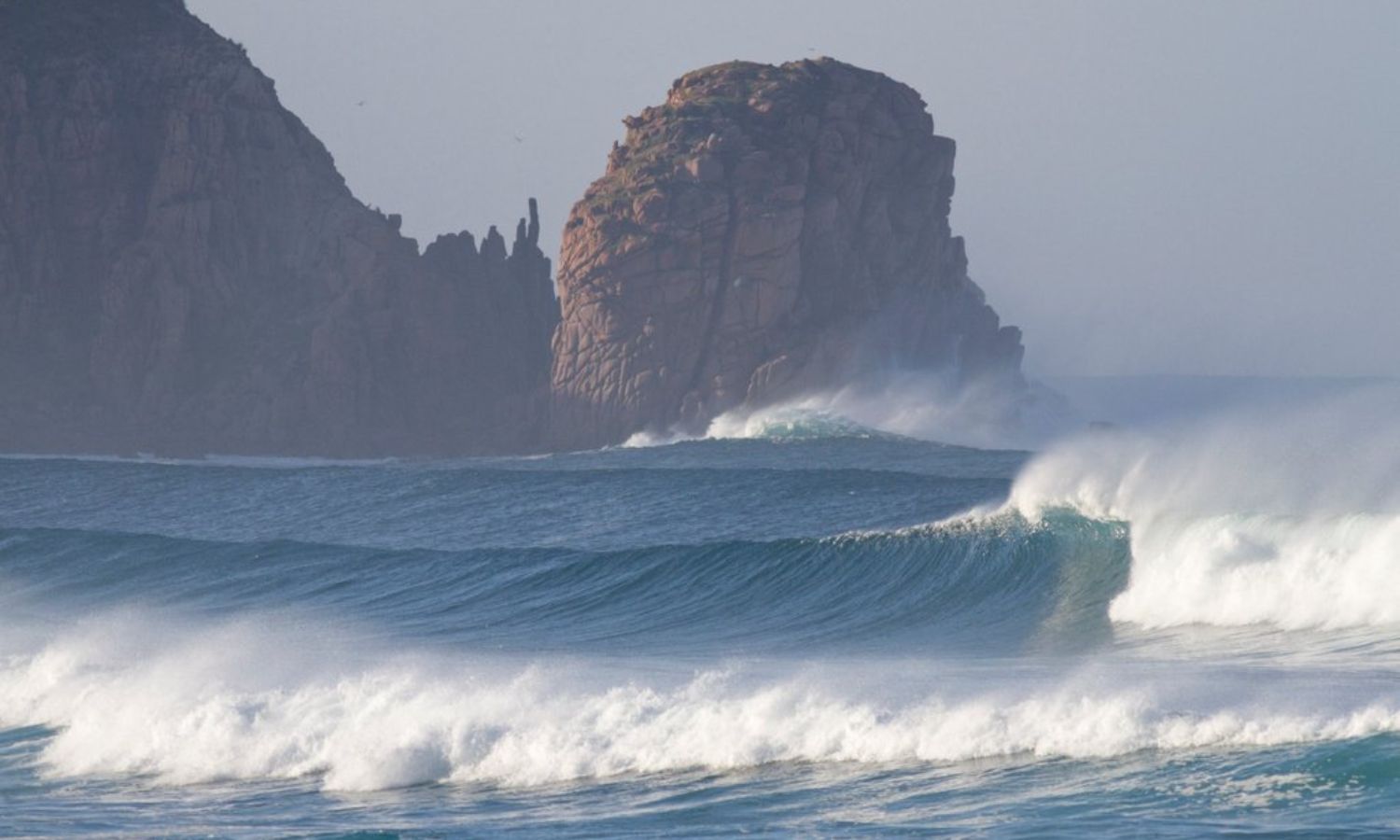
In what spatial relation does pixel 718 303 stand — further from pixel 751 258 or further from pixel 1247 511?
pixel 1247 511

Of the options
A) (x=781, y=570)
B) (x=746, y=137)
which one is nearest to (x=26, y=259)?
(x=746, y=137)

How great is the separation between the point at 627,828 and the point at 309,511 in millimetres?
33805

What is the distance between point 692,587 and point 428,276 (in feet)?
229

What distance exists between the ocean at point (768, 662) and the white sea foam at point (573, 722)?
0.04 metres

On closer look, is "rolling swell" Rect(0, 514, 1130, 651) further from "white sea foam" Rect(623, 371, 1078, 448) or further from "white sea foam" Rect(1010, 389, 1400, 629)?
"white sea foam" Rect(623, 371, 1078, 448)

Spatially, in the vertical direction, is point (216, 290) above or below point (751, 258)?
above

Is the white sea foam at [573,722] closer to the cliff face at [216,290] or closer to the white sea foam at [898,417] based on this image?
the white sea foam at [898,417]

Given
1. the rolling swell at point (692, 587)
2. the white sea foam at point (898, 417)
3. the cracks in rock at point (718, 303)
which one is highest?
the cracks in rock at point (718, 303)

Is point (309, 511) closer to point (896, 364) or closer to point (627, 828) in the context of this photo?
point (627, 828)

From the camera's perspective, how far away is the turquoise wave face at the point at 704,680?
14.5 metres

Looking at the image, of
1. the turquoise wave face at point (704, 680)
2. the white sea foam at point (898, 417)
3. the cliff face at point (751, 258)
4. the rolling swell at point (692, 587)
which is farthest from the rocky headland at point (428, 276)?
the rolling swell at point (692, 587)

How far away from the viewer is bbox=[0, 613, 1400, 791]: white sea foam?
15.5 metres

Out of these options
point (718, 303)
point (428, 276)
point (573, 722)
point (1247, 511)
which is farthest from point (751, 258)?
point (573, 722)

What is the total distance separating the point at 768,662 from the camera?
2139cm
